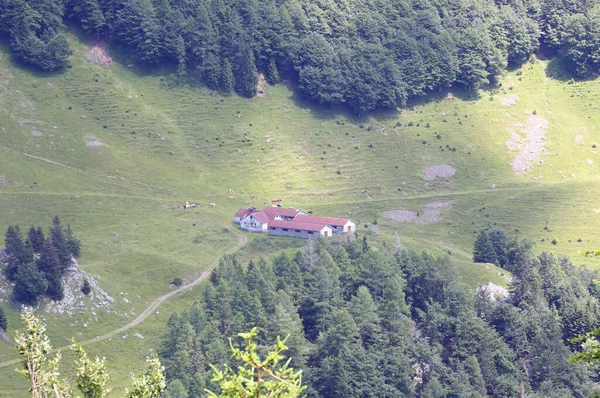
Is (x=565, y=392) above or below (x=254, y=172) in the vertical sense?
below

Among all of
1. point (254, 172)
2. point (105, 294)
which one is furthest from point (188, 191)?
point (105, 294)

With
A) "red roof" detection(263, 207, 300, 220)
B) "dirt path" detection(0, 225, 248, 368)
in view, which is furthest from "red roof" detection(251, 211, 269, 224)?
"dirt path" detection(0, 225, 248, 368)

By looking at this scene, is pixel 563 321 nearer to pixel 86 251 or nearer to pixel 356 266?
pixel 356 266

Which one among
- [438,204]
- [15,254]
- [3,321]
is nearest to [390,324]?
[3,321]

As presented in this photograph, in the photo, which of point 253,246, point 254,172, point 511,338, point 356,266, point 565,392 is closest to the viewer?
point 565,392

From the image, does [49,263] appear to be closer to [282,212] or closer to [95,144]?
[282,212]

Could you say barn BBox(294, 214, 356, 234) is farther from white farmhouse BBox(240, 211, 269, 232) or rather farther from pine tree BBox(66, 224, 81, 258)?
pine tree BBox(66, 224, 81, 258)

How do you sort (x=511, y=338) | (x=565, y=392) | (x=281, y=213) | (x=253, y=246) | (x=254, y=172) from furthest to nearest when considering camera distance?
(x=254, y=172) < (x=281, y=213) < (x=253, y=246) < (x=511, y=338) < (x=565, y=392)
